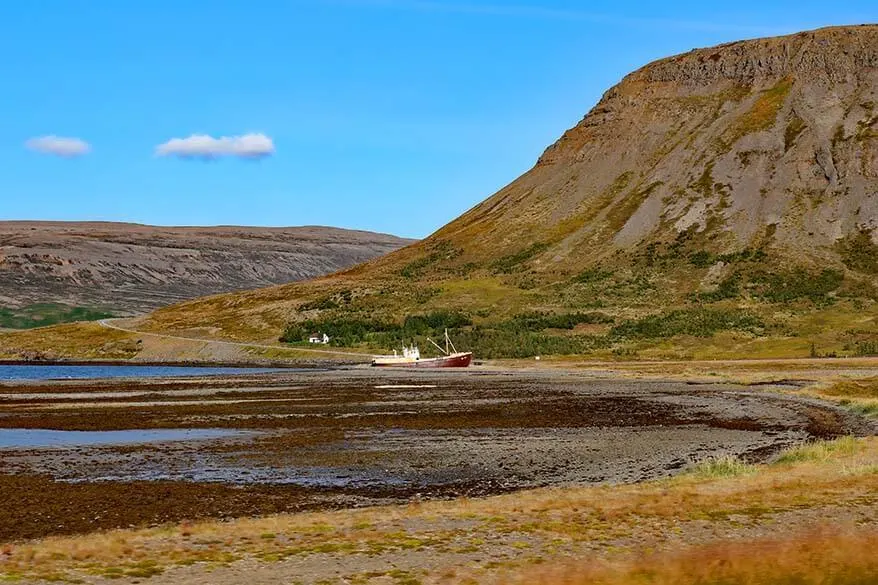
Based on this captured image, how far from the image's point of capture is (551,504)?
23.4 meters

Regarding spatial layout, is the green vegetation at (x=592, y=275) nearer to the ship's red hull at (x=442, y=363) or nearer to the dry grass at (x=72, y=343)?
the ship's red hull at (x=442, y=363)

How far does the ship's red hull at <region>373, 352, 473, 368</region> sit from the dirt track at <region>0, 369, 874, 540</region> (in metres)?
36.8

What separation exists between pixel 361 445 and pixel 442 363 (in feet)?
246

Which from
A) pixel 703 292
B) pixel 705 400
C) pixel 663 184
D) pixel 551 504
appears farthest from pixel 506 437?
pixel 663 184

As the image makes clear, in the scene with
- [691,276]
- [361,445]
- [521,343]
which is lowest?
[361,445]

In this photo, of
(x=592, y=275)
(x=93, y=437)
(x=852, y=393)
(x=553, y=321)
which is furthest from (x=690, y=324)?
(x=93, y=437)

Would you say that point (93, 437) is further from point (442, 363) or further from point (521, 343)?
point (521, 343)

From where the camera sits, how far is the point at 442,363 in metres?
114

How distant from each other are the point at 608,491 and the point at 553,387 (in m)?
52.4

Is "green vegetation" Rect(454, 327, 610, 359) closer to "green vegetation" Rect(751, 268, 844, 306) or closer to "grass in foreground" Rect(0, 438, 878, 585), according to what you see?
"green vegetation" Rect(751, 268, 844, 306)

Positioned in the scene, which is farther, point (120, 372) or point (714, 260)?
point (714, 260)

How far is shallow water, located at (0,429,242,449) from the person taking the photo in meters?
40.6

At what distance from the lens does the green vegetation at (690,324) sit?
447ft

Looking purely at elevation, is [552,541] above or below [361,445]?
above
